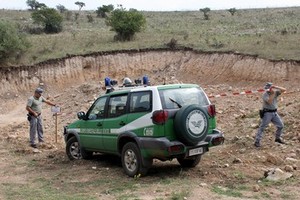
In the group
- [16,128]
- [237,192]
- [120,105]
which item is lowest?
[16,128]

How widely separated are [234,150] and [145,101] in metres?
3.10

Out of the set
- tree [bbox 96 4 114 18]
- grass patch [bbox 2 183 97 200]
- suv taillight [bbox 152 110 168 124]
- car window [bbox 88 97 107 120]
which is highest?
tree [bbox 96 4 114 18]

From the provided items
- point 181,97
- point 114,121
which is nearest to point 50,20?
point 114,121

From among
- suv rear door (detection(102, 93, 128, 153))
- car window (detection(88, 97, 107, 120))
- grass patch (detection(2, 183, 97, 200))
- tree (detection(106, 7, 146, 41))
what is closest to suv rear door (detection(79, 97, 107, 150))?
car window (detection(88, 97, 107, 120))

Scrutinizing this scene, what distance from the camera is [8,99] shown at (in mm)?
23125

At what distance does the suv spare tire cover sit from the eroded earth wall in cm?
1259

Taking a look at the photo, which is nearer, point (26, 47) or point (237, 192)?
point (237, 192)

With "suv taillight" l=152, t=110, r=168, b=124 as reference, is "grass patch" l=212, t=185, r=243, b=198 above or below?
below

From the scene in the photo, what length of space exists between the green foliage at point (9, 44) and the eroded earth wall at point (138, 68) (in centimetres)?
85

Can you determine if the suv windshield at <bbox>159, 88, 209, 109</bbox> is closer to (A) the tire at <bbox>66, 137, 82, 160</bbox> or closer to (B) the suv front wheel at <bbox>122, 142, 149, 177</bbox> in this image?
(B) the suv front wheel at <bbox>122, 142, 149, 177</bbox>

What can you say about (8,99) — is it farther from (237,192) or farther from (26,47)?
(237,192)

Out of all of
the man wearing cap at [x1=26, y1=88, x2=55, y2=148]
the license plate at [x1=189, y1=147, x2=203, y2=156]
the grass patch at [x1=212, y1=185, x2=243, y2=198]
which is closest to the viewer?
the grass patch at [x1=212, y1=185, x2=243, y2=198]

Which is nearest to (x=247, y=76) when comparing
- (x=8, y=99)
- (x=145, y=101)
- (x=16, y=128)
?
(x=16, y=128)

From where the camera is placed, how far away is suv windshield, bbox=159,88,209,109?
8.20m
